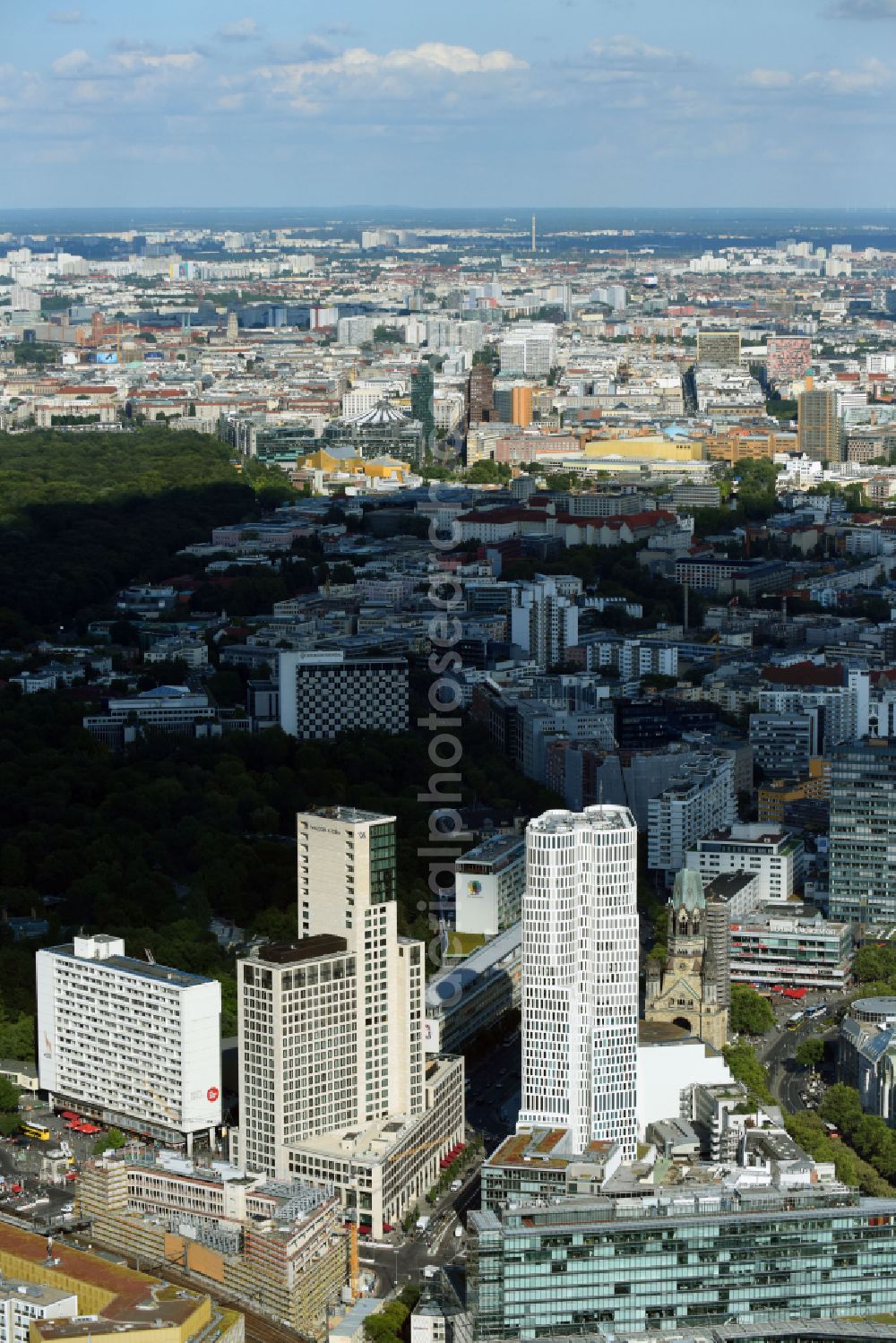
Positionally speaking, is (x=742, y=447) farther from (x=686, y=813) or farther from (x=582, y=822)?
(x=582, y=822)

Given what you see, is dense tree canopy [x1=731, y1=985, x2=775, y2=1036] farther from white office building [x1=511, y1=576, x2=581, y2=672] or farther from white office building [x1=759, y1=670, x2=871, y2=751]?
white office building [x1=511, y1=576, x2=581, y2=672]

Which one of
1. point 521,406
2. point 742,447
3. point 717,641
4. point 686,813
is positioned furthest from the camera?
point 521,406

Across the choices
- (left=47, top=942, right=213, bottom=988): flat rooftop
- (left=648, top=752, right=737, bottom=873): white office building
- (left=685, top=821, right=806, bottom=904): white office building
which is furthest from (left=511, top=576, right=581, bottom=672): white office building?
(left=47, top=942, right=213, bottom=988): flat rooftop

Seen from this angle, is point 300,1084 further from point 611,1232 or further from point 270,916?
point 270,916

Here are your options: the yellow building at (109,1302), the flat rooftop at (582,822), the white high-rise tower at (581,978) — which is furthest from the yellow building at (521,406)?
the yellow building at (109,1302)

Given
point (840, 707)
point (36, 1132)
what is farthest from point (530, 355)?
point (36, 1132)

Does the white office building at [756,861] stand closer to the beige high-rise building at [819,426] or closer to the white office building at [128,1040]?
the white office building at [128,1040]
